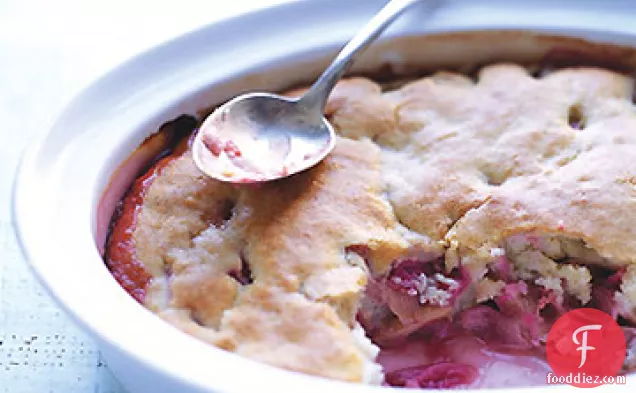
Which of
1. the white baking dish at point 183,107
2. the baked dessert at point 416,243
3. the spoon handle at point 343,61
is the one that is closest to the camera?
the white baking dish at point 183,107

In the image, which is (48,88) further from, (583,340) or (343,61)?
(583,340)

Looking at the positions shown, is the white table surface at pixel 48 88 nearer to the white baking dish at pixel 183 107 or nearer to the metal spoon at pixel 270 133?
the white baking dish at pixel 183 107

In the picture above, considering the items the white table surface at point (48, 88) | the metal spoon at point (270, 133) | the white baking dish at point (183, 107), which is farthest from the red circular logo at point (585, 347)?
the white table surface at point (48, 88)

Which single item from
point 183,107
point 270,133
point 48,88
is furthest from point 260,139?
point 48,88

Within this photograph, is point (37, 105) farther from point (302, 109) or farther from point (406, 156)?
point (406, 156)

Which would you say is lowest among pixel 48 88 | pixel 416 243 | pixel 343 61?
pixel 48 88

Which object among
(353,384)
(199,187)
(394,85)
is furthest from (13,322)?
(394,85)

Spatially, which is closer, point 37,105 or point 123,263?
point 123,263
